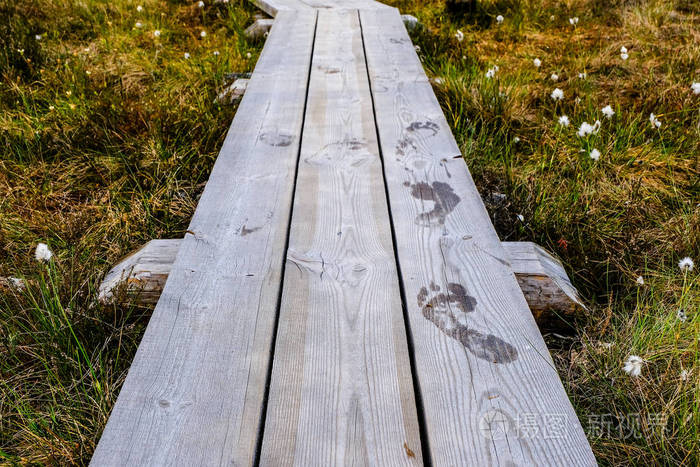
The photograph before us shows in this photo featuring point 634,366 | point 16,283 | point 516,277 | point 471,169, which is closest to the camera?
point 634,366

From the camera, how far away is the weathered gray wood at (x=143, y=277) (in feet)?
5.76

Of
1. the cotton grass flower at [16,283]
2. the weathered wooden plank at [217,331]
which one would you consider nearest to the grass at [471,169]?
the cotton grass flower at [16,283]

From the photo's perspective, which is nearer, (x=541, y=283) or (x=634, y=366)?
(x=634, y=366)

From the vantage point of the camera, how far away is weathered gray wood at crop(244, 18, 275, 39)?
182 inches

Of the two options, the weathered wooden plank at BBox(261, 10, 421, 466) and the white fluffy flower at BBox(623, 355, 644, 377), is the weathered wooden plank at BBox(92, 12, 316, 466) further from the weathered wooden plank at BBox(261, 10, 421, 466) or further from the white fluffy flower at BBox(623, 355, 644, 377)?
the white fluffy flower at BBox(623, 355, 644, 377)

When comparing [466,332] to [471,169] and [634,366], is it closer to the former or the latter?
[634,366]

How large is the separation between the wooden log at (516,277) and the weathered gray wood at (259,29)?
3.39m

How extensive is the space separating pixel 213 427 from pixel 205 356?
0.67 feet

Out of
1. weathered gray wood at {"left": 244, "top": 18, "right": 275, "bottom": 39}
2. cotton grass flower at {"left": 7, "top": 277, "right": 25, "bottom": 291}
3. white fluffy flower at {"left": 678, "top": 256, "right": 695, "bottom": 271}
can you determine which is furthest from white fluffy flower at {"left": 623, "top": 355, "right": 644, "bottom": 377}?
weathered gray wood at {"left": 244, "top": 18, "right": 275, "bottom": 39}

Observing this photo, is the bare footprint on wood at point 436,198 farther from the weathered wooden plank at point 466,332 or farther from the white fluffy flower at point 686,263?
the white fluffy flower at point 686,263

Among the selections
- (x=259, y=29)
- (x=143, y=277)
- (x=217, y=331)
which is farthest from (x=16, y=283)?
(x=259, y=29)

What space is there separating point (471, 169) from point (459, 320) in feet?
5.42

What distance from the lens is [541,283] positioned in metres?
1.79

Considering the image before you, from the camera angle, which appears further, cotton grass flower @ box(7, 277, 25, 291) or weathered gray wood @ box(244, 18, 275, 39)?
weathered gray wood @ box(244, 18, 275, 39)
